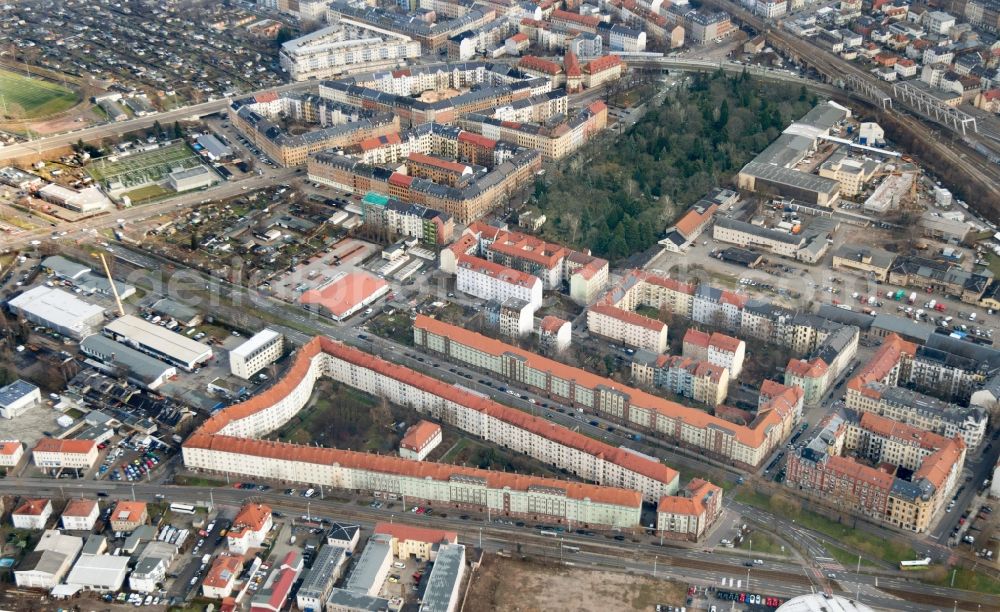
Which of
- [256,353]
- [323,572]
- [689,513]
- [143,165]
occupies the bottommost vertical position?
[323,572]

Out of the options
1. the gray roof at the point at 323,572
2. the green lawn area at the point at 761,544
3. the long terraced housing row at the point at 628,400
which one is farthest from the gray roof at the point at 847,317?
the gray roof at the point at 323,572

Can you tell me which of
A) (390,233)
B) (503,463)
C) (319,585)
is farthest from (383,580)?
(390,233)

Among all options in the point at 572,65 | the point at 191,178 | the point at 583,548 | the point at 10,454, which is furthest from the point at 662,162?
the point at 10,454

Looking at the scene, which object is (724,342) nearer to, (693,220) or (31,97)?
(693,220)

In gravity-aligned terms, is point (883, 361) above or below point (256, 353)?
above

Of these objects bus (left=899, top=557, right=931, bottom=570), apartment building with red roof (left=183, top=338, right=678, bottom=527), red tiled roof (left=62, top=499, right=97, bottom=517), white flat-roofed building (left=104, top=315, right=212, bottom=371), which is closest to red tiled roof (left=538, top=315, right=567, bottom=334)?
apartment building with red roof (left=183, top=338, right=678, bottom=527)

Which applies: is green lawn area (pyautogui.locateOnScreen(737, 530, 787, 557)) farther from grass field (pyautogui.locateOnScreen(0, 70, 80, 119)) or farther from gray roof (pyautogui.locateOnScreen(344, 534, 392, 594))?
grass field (pyautogui.locateOnScreen(0, 70, 80, 119))
